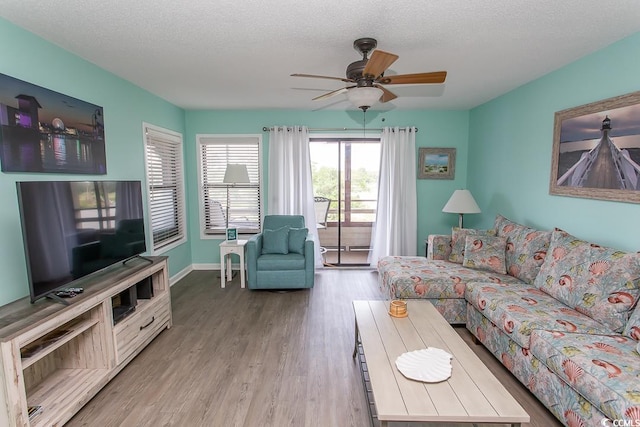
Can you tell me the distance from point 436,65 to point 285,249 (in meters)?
2.79

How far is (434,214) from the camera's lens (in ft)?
17.2

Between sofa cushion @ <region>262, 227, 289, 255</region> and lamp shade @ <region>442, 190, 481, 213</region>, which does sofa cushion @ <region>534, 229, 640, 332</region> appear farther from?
sofa cushion @ <region>262, 227, 289, 255</region>

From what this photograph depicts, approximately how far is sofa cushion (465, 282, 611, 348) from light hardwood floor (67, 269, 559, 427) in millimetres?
430

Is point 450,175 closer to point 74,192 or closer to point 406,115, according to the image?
point 406,115

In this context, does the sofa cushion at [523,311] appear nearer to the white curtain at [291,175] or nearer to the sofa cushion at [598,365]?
the sofa cushion at [598,365]

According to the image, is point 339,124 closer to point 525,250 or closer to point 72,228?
point 525,250

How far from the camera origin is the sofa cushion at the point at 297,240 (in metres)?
4.38

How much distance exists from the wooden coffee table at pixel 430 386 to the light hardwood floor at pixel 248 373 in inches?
17.6

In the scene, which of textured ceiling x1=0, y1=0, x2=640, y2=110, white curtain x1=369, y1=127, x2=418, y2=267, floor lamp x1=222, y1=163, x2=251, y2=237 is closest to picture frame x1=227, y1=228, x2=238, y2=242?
floor lamp x1=222, y1=163, x2=251, y2=237

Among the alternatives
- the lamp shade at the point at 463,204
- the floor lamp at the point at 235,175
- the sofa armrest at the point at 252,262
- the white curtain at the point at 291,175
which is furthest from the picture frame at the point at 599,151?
the floor lamp at the point at 235,175

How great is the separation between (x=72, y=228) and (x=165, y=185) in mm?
2335

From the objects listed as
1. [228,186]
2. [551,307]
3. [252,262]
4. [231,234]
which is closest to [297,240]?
[252,262]

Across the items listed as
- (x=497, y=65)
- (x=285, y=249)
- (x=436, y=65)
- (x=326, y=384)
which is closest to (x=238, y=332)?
(x=326, y=384)

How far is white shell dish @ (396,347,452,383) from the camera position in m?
1.68
